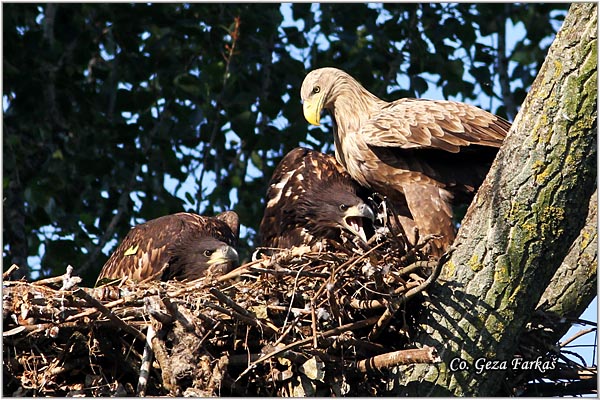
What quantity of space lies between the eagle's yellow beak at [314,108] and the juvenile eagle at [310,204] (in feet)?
1.67

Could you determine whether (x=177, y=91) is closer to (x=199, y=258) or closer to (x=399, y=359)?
(x=199, y=258)

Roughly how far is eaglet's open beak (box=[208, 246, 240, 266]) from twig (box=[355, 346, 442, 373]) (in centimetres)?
192

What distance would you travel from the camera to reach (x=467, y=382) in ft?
14.9

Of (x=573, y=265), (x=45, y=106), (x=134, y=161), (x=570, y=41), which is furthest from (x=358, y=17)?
(x=570, y=41)

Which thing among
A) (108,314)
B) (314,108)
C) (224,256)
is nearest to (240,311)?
(108,314)

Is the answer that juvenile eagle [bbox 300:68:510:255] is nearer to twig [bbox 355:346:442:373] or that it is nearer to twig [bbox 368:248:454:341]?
twig [bbox 368:248:454:341]

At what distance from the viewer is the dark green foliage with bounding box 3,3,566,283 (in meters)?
8.60

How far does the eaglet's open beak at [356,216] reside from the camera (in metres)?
6.40

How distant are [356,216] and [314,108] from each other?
2.60 ft

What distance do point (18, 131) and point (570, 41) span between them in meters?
6.35

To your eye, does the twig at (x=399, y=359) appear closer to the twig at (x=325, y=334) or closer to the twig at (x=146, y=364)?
the twig at (x=325, y=334)

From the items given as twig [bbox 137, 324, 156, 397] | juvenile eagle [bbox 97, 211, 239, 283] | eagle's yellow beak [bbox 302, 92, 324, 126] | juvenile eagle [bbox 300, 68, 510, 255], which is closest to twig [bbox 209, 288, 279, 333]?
twig [bbox 137, 324, 156, 397]

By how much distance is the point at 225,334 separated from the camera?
4.85m

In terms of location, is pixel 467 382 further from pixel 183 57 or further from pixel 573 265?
pixel 183 57
